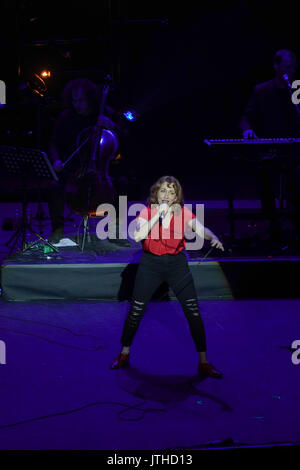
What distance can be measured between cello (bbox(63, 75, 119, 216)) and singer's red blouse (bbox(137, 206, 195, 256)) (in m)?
2.42

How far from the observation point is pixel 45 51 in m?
9.54

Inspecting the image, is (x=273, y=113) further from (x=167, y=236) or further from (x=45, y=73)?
(x=45, y=73)

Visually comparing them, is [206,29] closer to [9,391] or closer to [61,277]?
[61,277]

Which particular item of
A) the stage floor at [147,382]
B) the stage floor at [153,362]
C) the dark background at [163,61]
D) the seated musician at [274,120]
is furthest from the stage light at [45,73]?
the stage floor at [147,382]

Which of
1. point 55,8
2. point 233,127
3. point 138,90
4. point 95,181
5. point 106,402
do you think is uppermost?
point 55,8

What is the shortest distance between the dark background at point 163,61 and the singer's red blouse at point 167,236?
5694 mm

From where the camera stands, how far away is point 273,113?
6.30 meters

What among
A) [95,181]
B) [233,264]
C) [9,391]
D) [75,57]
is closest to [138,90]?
[75,57]

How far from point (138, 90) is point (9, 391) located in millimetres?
7852

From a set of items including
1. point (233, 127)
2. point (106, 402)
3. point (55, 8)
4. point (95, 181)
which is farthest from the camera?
point (233, 127)

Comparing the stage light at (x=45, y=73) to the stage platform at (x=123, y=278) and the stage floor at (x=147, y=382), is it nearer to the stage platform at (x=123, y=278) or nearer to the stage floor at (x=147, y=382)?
the stage platform at (x=123, y=278)

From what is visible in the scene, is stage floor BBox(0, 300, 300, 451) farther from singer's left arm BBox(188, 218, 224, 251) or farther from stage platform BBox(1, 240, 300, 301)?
singer's left arm BBox(188, 218, 224, 251)

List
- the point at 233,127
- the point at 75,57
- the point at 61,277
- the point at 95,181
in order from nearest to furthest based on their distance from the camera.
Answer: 1. the point at 61,277
2. the point at 95,181
3. the point at 75,57
4. the point at 233,127

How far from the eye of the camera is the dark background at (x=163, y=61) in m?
9.22
